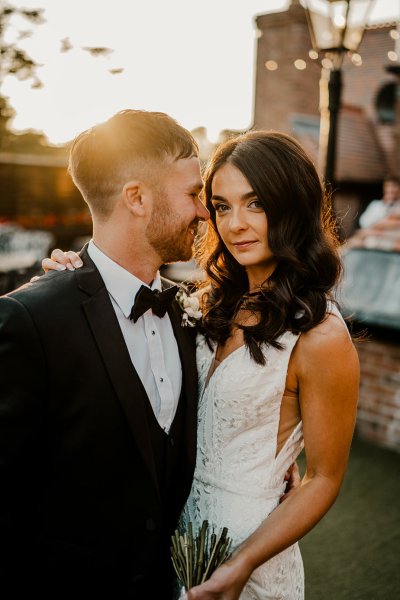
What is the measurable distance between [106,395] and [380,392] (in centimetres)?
386

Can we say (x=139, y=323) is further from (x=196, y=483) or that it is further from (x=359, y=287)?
(x=359, y=287)

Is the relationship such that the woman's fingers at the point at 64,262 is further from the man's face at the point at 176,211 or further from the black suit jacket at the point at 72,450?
the man's face at the point at 176,211

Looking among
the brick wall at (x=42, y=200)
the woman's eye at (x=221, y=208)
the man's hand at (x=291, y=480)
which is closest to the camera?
the man's hand at (x=291, y=480)

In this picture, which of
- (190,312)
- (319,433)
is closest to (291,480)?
(319,433)

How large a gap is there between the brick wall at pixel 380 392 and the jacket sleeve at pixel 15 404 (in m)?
3.85

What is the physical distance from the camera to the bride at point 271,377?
6.41ft

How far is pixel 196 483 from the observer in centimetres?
225

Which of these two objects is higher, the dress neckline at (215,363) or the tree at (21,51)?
the tree at (21,51)

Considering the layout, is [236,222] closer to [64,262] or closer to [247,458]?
[64,262]

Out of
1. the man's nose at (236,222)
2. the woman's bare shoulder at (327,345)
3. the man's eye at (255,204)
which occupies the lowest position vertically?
the woman's bare shoulder at (327,345)

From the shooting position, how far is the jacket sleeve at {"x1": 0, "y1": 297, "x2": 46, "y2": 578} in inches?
64.9

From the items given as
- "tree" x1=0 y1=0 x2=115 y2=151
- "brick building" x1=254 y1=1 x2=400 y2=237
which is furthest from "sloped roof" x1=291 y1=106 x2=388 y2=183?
"tree" x1=0 y1=0 x2=115 y2=151

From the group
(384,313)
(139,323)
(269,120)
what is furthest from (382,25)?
(139,323)

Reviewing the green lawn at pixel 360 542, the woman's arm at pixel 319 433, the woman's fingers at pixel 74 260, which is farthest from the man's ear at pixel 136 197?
the green lawn at pixel 360 542
